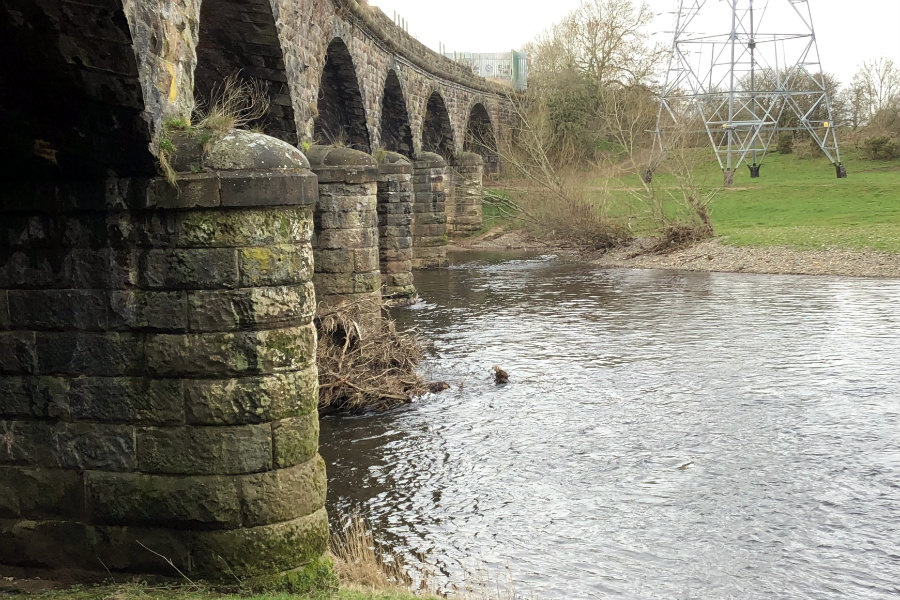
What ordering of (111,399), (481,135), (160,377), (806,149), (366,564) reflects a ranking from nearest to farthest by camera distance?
1. (160,377)
2. (111,399)
3. (366,564)
4. (806,149)
5. (481,135)

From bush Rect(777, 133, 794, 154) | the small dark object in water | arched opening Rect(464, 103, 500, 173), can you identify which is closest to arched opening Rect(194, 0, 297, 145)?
the small dark object in water

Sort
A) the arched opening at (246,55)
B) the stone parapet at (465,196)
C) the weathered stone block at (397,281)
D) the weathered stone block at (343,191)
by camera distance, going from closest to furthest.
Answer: the arched opening at (246,55) < the weathered stone block at (343,191) < the weathered stone block at (397,281) < the stone parapet at (465,196)

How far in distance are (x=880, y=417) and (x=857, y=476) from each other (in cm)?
194

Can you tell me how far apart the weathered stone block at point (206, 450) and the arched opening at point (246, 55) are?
6130mm

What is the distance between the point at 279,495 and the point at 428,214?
20.2 meters

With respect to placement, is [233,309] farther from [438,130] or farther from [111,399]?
[438,130]

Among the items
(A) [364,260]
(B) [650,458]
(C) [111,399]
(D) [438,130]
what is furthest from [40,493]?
(D) [438,130]

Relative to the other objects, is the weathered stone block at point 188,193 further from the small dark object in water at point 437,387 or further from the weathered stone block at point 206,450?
the small dark object in water at point 437,387

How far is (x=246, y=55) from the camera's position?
12.6m

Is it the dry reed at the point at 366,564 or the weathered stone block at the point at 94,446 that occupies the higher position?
the weathered stone block at the point at 94,446

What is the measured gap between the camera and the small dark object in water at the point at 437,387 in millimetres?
11852

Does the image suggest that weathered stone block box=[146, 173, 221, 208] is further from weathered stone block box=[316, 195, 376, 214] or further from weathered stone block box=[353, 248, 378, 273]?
weathered stone block box=[353, 248, 378, 273]

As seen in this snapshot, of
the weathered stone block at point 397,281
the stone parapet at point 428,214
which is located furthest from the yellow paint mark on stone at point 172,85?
the stone parapet at point 428,214

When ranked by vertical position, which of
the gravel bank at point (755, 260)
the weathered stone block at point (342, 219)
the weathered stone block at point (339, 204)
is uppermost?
the weathered stone block at point (339, 204)
